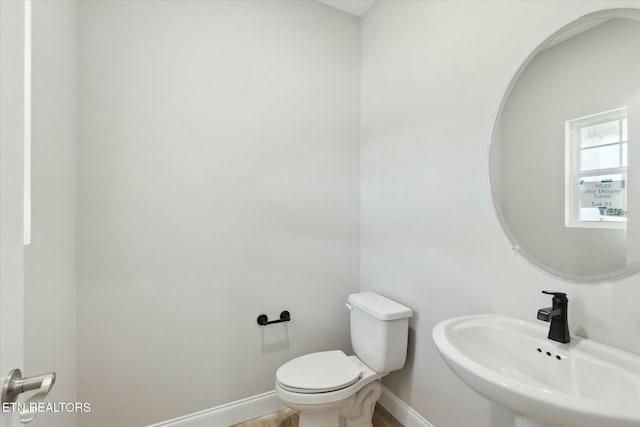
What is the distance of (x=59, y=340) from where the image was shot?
3.83 feet

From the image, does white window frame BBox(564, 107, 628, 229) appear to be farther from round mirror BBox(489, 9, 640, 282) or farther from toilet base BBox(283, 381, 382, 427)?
toilet base BBox(283, 381, 382, 427)

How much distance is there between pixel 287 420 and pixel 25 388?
5.31 ft

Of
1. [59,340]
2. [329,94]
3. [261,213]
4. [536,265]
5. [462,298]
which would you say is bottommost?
[59,340]

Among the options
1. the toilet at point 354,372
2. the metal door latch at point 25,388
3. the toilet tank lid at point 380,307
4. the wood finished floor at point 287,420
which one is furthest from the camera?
the wood finished floor at point 287,420

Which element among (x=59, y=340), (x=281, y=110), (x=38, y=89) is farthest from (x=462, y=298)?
(x=38, y=89)

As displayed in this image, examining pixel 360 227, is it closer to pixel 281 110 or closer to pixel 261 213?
pixel 261 213

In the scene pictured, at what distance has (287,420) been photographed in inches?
70.7

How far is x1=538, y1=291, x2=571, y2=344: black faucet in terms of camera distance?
0.96 m

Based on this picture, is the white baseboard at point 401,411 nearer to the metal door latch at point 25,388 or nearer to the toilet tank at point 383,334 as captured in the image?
the toilet tank at point 383,334

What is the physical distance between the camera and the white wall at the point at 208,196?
58.2 inches

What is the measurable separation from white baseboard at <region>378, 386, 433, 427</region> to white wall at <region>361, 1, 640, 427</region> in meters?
0.04

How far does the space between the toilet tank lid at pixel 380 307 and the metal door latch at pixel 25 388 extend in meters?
1.36

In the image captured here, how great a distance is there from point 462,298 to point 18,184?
1.60 metres

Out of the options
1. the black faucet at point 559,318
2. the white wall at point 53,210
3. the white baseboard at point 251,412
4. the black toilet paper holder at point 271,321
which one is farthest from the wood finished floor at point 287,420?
the black faucet at point 559,318
